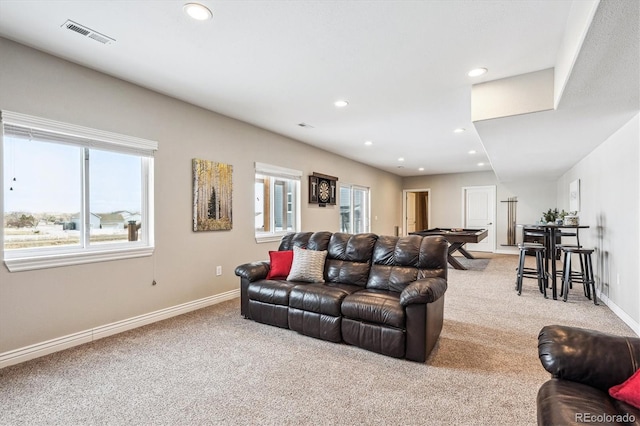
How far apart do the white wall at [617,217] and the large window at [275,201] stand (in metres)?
4.43

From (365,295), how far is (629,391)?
1824mm

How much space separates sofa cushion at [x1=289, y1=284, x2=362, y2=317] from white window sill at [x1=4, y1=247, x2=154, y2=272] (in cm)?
173

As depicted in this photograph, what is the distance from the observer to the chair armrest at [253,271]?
353cm

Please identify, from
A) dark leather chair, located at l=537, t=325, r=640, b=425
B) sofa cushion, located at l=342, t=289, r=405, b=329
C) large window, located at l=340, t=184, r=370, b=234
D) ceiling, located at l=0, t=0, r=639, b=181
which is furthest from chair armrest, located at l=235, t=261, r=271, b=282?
large window, located at l=340, t=184, r=370, b=234

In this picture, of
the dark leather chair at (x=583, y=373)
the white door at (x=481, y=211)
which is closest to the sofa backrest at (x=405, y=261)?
the dark leather chair at (x=583, y=373)

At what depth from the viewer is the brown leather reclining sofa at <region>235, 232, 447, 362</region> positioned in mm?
2582

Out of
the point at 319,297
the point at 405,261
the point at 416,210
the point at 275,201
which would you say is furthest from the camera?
the point at 416,210

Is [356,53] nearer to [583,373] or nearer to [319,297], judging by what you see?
[319,297]

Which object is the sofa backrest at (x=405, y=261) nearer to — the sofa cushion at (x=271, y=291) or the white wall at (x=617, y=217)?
the sofa cushion at (x=271, y=291)

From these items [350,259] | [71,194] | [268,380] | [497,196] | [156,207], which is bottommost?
[268,380]

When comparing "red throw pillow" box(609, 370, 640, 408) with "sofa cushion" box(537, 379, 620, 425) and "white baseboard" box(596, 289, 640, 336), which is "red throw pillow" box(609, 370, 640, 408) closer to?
"sofa cushion" box(537, 379, 620, 425)

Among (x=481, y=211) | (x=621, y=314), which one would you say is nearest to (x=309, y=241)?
(x=621, y=314)

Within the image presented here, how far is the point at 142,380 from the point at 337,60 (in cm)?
298

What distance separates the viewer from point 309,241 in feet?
12.8
